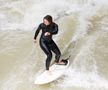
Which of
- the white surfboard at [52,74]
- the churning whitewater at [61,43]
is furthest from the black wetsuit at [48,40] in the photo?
the churning whitewater at [61,43]

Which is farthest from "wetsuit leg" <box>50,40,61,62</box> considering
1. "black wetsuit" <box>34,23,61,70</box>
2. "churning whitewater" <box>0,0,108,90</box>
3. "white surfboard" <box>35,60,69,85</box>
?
"churning whitewater" <box>0,0,108,90</box>

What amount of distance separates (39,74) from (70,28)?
226cm

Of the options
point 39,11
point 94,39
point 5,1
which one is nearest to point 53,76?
point 94,39

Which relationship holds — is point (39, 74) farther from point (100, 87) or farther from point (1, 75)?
point (100, 87)

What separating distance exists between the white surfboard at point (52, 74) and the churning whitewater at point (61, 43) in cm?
10

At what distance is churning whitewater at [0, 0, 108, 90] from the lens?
6.93 metres

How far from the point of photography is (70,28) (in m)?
8.88

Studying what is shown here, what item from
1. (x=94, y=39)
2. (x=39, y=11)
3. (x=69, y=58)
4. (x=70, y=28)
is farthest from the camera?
(x=39, y=11)

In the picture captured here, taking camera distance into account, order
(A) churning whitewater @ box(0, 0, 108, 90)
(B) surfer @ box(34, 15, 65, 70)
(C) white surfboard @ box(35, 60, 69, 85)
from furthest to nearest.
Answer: (A) churning whitewater @ box(0, 0, 108, 90), (C) white surfboard @ box(35, 60, 69, 85), (B) surfer @ box(34, 15, 65, 70)

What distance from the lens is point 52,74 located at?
23.0 ft

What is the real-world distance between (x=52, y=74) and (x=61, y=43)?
1.41 m

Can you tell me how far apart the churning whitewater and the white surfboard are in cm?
10

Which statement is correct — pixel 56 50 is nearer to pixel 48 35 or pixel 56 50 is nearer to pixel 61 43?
pixel 48 35

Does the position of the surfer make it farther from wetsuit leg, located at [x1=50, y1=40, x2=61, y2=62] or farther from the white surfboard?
the white surfboard
